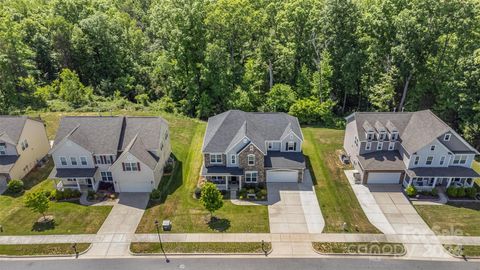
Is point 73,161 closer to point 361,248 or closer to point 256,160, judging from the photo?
point 256,160

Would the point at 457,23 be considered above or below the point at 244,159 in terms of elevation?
above

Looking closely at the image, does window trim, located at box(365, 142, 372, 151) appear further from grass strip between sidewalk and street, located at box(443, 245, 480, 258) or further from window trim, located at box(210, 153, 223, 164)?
window trim, located at box(210, 153, 223, 164)

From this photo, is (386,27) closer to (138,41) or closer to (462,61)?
(462,61)

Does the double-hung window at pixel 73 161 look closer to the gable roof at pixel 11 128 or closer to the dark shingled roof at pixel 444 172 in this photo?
the gable roof at pixel 11 128

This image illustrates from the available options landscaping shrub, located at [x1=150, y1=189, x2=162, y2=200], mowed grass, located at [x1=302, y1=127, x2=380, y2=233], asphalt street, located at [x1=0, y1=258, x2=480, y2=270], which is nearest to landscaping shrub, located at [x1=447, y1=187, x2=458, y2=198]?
asphalt street, located at [x1=0, y1=258, x2=480, y2=270]

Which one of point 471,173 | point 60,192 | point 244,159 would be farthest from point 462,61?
point 60,192

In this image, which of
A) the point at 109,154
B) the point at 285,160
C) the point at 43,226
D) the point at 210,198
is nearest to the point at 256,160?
the point at 285,160

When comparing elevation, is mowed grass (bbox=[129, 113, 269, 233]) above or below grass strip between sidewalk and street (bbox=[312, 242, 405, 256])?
above
